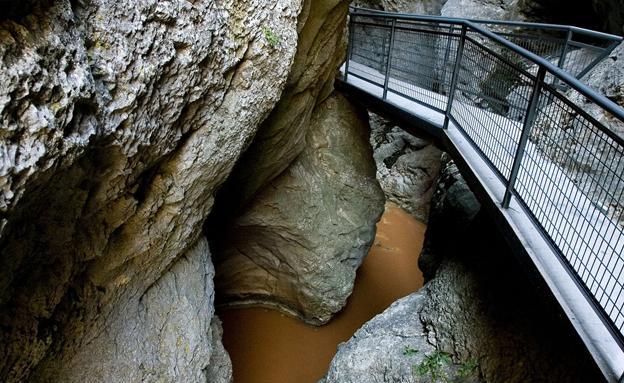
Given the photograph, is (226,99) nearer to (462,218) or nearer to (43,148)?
(43,148)

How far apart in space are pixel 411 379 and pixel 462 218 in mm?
2225

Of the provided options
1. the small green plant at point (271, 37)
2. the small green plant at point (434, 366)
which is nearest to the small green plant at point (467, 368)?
the small green plant at point (434, 366)

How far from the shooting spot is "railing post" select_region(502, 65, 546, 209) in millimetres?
2707

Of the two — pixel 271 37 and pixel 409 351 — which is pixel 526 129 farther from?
pixel 409 351

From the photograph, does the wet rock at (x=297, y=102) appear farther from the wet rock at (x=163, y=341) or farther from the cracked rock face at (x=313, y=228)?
the wet rock at (x=163, y=341)

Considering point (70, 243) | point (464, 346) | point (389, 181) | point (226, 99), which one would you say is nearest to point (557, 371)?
point (464, 346)

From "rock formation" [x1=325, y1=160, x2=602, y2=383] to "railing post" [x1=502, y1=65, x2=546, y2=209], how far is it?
85 centimetres

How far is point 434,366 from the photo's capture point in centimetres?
375

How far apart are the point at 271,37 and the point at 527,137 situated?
1.83m

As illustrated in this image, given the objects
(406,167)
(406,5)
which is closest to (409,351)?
(406,167)

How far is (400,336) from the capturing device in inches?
163

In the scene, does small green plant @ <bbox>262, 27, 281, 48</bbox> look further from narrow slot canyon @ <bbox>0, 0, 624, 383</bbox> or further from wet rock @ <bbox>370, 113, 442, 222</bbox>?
wet rock @ <bbox>370, 113, 442, 222</bbox>

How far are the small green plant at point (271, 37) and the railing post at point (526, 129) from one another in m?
1.70

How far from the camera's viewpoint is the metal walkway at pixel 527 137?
224 cm
